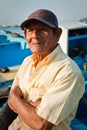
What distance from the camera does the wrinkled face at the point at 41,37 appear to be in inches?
49.7

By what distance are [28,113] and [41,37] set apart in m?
0.36

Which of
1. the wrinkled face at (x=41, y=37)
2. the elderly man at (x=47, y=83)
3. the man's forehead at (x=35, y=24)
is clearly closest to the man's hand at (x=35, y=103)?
the elderly man at (x=47, y=83)

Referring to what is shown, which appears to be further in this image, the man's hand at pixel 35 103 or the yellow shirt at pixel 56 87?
the man's hand at pixel 35 103

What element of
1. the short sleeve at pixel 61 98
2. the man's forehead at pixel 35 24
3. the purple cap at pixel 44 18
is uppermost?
the purple cap at pixel 44 18

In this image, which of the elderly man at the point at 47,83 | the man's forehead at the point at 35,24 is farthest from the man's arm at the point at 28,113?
the man's forehead at the point at 35,24

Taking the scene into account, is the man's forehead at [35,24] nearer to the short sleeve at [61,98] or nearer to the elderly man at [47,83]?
the elderly man at [47,83]

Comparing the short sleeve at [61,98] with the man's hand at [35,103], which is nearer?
the short sleeve at [61,98]

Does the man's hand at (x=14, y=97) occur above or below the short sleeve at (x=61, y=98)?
below

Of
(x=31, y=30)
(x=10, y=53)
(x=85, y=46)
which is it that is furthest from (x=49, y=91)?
(x=85, y=46)

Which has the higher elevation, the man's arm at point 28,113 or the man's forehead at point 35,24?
the man's forehead at point 35,24

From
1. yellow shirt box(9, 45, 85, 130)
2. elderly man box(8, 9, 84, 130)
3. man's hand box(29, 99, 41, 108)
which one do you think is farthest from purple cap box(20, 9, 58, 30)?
man's hand box(29, 99, 41, 108)

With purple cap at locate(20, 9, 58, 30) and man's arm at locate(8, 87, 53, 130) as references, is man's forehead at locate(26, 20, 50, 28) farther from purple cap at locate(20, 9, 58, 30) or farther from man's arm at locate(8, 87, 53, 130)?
man's arm at locate(8, 87, 53, 130)

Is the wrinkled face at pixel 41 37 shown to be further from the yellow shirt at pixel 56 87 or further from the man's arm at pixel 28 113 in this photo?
the man's arm at pixel 28 113

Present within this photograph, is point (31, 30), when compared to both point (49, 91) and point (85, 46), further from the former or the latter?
point (85, 46)
